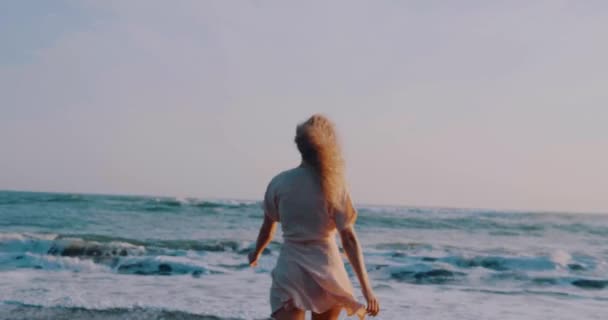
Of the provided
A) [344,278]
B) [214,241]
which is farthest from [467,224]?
[344,278]

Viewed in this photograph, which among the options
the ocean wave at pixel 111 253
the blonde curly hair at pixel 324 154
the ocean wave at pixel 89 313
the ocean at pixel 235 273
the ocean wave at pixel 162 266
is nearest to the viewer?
the blonde curly hair at pixel 324 154

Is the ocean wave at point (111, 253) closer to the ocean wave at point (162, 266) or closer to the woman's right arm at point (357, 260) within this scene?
the ocean wave at point (162, 266)

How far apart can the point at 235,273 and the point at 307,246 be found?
784 centimetres

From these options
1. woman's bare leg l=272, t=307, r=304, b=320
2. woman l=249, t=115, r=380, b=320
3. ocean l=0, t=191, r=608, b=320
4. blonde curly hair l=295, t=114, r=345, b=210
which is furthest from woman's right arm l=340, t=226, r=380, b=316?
ocean l=0, t=191, r=608, b=320

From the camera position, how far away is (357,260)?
122 inches

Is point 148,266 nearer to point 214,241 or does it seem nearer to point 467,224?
point 214,241

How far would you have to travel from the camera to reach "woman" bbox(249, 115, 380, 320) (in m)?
3.02

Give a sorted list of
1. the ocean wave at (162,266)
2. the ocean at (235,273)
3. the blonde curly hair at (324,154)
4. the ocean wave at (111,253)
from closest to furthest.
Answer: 1. the blonde curly hair at (324,154)
2. the ocean at (235,273)
3. the ocean wave at (162,266)
4. the ocean wave at (111,253)

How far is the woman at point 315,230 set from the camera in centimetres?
302

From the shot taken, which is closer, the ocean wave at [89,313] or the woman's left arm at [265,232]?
the woman's left arm at [265,232]

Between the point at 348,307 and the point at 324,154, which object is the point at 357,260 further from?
the point at 324,154

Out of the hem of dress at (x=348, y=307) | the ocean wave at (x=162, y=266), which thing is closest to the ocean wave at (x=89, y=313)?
the ocean wave at (x=162, y=266)

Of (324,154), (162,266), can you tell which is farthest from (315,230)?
(162,266)

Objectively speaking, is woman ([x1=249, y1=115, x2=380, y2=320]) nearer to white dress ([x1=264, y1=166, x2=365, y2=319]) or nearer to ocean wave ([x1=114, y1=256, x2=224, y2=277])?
white dress ([x1=264, y1=166, x2=365, y2=319])
